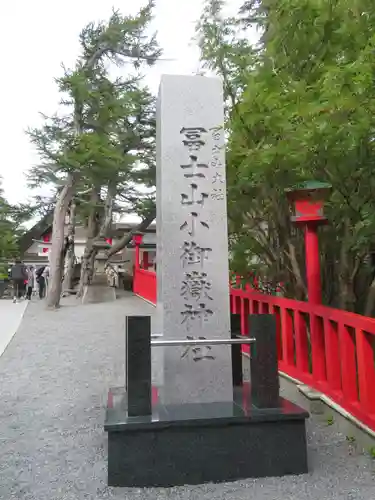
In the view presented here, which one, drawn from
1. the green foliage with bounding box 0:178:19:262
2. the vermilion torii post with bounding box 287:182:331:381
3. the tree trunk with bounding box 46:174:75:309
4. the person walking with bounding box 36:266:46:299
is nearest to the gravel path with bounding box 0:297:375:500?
the vermilion torii post with bounding box 287:182:331:381

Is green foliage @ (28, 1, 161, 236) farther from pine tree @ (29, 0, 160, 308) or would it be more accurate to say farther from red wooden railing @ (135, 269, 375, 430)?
red wooden railing @ (135, 269, 375, 430)

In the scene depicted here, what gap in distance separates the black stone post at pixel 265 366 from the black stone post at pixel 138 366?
0.80 m

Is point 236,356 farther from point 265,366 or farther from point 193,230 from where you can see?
point 193,230

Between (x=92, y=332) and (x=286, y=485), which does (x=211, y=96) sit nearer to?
(x=286, y=485)

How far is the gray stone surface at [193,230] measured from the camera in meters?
3.44

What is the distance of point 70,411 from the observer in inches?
165

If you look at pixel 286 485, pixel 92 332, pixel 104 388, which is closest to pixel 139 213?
pixel 92 332

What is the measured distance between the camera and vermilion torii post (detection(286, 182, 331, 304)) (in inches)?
159

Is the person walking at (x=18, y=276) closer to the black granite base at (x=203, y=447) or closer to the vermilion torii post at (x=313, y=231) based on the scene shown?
the vermilion torii post at (x=313, y=231)

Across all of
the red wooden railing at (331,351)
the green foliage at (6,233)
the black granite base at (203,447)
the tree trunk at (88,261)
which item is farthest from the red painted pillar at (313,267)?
the green foliage at (6,233)

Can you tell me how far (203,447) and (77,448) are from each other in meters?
1.19

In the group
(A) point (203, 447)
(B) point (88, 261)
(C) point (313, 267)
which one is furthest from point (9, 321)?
(A) point (203, 447)

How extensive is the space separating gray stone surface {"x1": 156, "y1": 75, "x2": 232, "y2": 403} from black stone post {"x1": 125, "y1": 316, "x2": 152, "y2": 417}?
521 mm

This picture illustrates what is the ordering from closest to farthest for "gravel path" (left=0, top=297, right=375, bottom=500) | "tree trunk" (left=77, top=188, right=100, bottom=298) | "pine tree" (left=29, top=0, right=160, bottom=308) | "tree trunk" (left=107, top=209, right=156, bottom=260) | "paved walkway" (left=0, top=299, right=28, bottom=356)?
"gravel path" (left=0, top=297, right=375, bottom=500), "paved walkway" (left=0, top=299, right=28, bottom=356), "pine tree" (left=29, top=0, right=160, bottom=308), "tree trunk" (left=77, top=188, right=100, bottom=298), "tree trunk" (left=107, top=209, right=156, bottom=260)
